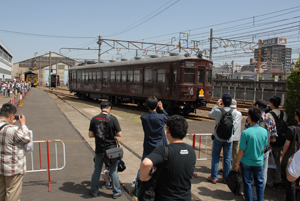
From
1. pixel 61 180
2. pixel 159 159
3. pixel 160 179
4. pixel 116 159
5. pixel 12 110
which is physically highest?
pixel 12 110

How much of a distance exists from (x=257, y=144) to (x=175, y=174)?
80.7 inches

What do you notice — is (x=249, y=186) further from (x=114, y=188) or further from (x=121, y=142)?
(x=121, y=142)

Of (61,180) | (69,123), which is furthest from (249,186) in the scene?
(69,123)

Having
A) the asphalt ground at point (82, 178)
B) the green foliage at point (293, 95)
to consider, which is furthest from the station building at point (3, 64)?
the green foliage at point (293, 95)

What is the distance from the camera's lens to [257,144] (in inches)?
159

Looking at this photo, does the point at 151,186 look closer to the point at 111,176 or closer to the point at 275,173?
the point at 111,176

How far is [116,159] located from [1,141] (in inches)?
70.1

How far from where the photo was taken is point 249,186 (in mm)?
4121

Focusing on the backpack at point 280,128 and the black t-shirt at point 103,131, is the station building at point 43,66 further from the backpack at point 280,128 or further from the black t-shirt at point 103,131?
the backpack at point 280,128

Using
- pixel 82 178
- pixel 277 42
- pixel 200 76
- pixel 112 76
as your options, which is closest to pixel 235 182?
pixel 82 178

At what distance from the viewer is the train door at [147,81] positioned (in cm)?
1612

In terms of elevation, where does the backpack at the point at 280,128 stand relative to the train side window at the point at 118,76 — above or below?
below

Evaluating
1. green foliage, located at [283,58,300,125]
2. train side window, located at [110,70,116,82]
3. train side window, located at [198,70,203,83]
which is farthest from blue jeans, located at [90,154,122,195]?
train side window, located at [110,70,116,82]

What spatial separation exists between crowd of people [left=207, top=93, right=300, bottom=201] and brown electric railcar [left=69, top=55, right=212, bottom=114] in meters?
9.04
